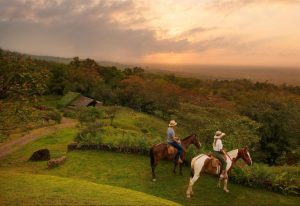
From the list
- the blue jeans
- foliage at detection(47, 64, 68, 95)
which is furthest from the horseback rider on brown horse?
foliage at detection(47, 64, 68, 95)

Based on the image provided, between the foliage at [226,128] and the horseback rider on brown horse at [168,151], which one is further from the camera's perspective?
the foliage at [226,128]

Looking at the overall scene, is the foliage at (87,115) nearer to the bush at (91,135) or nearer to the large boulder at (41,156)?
the bush at (91,135)

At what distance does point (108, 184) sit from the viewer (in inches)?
675

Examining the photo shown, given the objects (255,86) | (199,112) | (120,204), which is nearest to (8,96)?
(120,204)

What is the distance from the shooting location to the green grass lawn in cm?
1307

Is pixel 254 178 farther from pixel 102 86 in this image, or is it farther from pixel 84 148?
pixel 102 86

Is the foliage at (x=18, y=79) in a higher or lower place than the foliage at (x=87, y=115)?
higher

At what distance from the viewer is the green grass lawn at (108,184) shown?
1307cm

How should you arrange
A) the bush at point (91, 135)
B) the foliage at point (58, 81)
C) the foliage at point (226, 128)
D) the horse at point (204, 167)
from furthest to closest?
the foliage at point (58, 81)
the foliage at point (226, 128)
the bush at point (91, 135)
the horse at point (204, 167)

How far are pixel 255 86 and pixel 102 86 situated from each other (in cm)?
5276

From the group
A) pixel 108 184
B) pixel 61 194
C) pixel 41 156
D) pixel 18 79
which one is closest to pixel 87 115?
pixel 41 156

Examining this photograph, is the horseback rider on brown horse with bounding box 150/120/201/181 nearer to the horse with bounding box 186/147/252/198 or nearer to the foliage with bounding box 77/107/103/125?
the horse with bounding box 186/147/252/198

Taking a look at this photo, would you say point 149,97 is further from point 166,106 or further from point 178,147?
point 178,147

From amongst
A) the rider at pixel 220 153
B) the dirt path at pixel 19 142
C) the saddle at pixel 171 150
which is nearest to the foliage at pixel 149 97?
the dirt path at pixel 19 142
